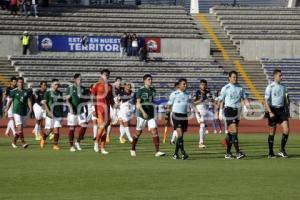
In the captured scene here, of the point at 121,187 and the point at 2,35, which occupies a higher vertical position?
the point at 2,35

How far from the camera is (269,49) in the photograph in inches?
2199

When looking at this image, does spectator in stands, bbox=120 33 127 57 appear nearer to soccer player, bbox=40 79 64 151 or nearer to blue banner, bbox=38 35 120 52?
blue banner, bbox=38 35 120 52

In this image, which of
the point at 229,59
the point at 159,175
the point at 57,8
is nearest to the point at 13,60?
the point at 57,8

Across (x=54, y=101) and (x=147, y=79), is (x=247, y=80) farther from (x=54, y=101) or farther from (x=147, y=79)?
(x=147, y=79)

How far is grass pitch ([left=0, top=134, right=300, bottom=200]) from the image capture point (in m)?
13.9

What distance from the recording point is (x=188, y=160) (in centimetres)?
2095

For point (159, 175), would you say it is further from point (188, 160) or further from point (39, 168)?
point (188, 160)

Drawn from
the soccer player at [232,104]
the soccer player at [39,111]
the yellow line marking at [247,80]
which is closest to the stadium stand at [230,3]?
the yellow line marking at [247,80]

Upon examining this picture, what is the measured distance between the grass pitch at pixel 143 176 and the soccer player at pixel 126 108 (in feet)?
13.0

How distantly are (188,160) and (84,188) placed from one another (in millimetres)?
6619

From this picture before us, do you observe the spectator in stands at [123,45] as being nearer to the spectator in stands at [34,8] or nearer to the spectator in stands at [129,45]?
the spectator in stands at [129,45]

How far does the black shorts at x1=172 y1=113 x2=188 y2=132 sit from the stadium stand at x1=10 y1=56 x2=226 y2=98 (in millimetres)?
25430

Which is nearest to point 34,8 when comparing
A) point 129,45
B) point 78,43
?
point 78,43

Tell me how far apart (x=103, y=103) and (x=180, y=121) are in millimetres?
2484
